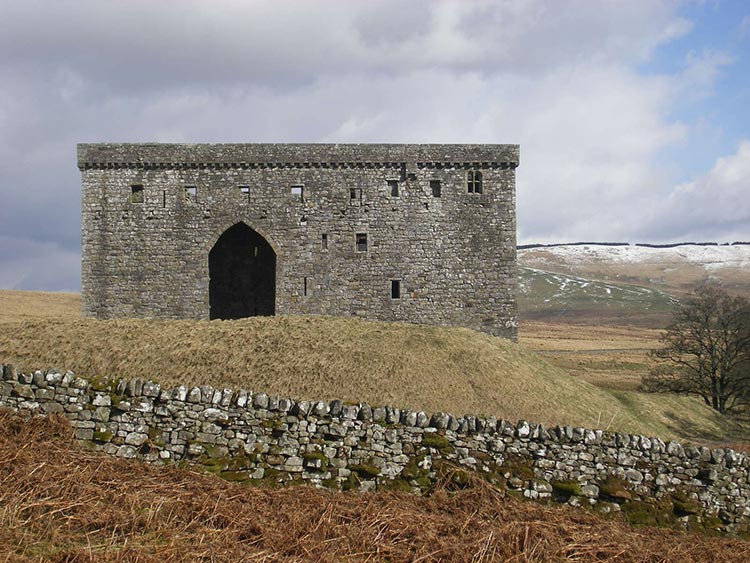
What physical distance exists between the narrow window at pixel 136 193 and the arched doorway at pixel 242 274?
5.70m

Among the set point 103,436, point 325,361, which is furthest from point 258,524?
point 325,361

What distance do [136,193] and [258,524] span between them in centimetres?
2587

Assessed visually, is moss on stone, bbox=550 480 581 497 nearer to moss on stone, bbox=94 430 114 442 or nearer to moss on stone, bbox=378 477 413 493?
moss on stone, bbox=378 477 413 493

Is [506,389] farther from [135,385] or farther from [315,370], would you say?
[135,385]

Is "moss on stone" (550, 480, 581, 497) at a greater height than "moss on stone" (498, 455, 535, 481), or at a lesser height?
lesser

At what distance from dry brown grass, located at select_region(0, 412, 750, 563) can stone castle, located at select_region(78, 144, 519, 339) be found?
20.0 m

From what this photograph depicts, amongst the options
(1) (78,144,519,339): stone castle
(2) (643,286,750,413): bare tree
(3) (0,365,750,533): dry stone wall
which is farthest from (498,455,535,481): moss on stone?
(2) (643,286,750,413): bare tree

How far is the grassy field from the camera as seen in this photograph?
18.0 metres

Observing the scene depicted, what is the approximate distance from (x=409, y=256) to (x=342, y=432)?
20.0m

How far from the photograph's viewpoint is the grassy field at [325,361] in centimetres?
1802

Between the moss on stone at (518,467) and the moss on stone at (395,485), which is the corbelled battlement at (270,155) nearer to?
the moss on stone at (518,467)

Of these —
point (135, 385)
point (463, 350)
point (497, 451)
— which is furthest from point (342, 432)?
point (463, 350)

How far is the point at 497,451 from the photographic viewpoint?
1280 cm

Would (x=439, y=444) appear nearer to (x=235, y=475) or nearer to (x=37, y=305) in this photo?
(x=235, y=475)
